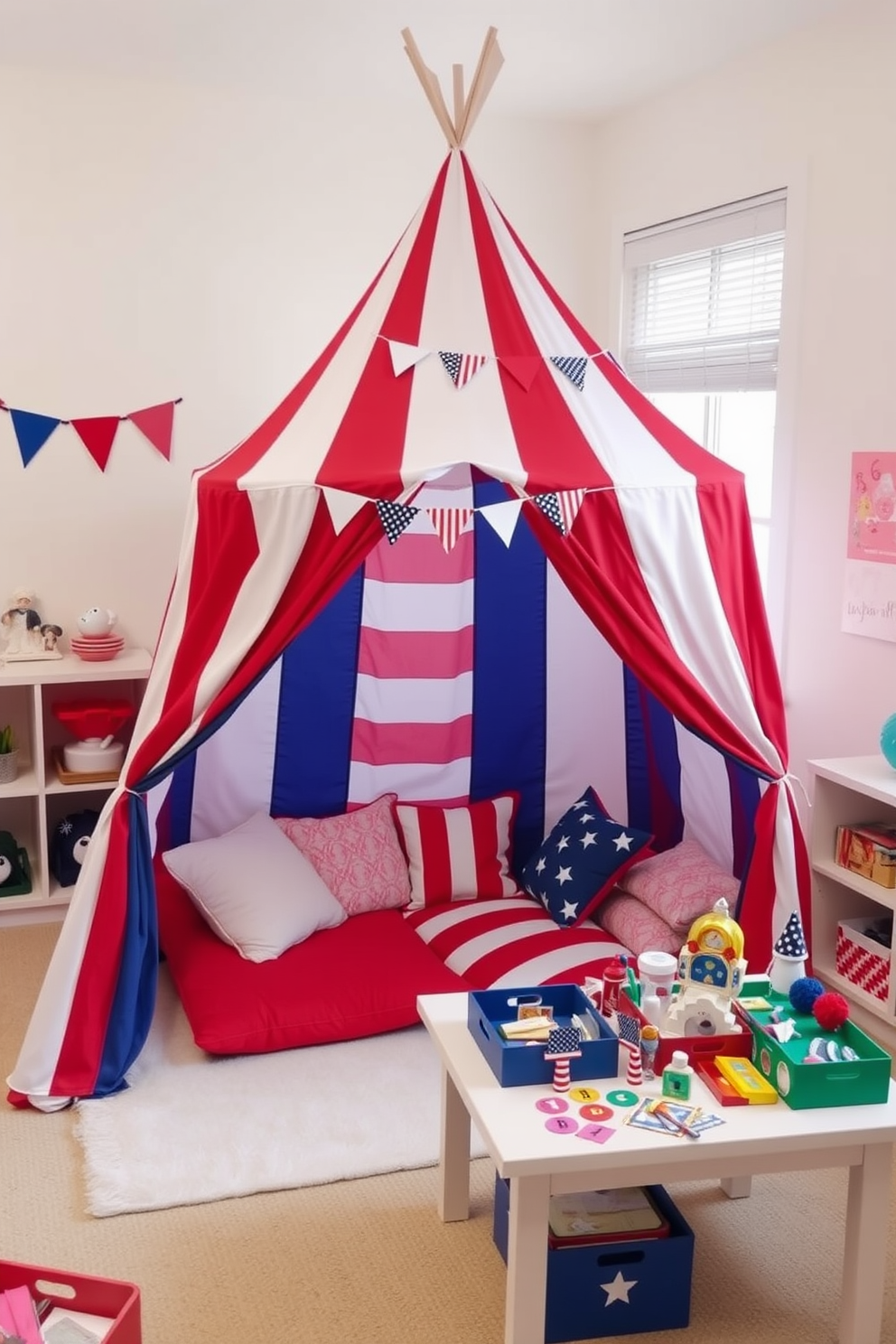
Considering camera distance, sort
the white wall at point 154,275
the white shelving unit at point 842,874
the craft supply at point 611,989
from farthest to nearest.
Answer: the white wall at point 154,275, the white shelving unit at point 842,874, the craft supply at point 611,989

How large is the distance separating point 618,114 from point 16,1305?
393 cm

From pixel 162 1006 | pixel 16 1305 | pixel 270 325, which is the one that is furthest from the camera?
pixel 270 325

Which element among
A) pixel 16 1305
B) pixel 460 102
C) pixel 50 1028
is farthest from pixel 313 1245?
pixel 460 102

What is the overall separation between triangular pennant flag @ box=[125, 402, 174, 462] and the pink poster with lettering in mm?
2111

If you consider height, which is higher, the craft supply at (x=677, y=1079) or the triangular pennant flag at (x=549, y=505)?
the triangular pennant flag at (x=549, y=505)

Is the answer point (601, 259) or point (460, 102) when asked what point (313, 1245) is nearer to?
point (460, 102)

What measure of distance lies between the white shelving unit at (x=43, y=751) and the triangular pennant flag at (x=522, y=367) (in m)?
1.49

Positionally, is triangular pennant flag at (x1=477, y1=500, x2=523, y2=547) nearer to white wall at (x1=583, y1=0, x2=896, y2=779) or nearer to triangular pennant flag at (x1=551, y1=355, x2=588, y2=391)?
triangular pennant flag at (x1=551, y1=355, x2=588, y2=391)

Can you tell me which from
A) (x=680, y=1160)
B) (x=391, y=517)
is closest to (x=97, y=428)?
(x=391, y=517)

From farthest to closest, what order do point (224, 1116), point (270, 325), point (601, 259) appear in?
point (601, 259)
point (270, 325)
point (224, 1116)

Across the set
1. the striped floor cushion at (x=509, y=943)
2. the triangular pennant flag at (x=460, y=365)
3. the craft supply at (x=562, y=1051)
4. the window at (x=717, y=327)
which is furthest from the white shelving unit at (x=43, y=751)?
the craft supply at (x=562, y=1051)

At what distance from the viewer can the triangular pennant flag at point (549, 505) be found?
2850 mm

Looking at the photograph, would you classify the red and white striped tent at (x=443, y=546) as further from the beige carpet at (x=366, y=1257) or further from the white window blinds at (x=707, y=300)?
the white window blinds at (x=707, y=300)

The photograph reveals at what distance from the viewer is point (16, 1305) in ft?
6.22
